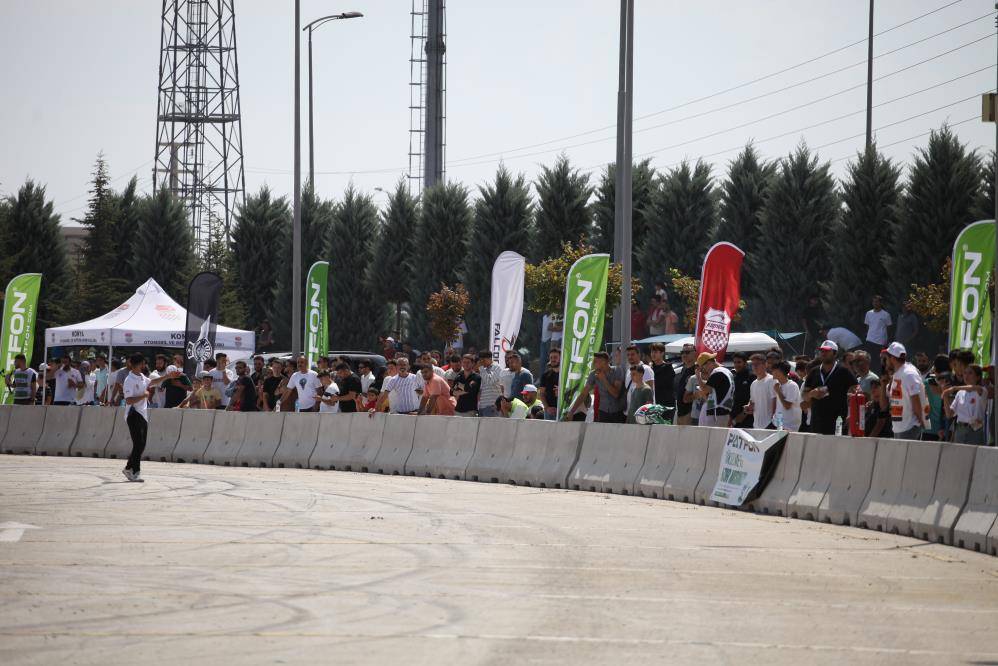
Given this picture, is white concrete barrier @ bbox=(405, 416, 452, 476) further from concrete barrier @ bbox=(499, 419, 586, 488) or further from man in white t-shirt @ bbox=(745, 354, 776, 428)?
man in white t-shirt @ bbox=(745, 354, 776, 428)

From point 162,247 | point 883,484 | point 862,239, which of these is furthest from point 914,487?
point 162,247

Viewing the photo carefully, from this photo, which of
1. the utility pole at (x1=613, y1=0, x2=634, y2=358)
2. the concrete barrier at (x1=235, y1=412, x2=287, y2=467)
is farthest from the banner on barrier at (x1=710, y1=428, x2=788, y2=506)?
the concrete barrier at (x1=235, y1=412, x2=287, y2=467)

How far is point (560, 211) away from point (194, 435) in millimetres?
23975

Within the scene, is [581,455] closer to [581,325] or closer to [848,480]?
[581,325]

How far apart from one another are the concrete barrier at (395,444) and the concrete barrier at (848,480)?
951 cm

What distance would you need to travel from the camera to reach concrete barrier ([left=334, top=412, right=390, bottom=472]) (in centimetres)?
2467

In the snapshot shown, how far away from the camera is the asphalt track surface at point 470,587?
7.90 meters

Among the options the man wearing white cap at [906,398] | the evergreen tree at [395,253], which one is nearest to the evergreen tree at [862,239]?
the evergreen tree at [395,253]

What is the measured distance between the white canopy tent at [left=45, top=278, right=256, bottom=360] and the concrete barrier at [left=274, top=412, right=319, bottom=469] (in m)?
11.4

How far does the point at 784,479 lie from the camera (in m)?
16.7

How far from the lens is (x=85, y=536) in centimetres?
1327

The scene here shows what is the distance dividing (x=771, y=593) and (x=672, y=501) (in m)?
8.37

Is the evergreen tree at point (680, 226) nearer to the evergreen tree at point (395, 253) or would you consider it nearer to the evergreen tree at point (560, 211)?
the evergreen tree at point (560, 211)

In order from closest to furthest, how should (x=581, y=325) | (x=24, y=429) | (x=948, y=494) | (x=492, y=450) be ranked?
(x=948, y=494), (x=492, y=450), (x=581, y=325), (x=24, y=429)
